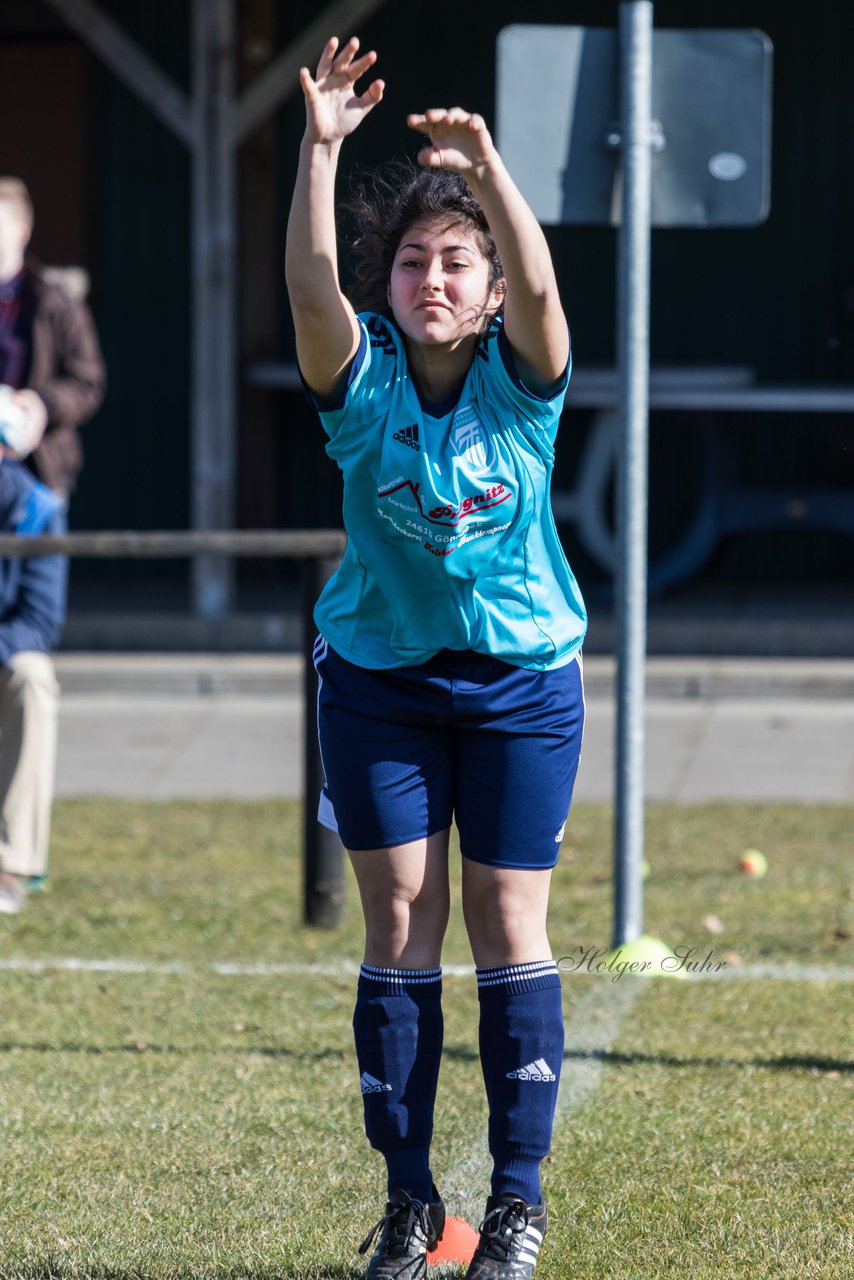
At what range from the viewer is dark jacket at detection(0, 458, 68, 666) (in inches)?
223

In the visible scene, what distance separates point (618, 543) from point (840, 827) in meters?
2.31

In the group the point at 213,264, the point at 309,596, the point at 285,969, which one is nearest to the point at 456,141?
the point at 309,596

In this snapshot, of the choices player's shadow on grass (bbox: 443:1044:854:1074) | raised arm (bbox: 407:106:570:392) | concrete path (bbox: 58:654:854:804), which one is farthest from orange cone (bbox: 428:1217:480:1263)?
concrete path (bbox: 58:654:854:804)

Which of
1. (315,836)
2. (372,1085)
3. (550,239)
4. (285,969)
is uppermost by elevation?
(550,239)

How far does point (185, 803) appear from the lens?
7230 mm

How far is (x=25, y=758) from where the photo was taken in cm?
566

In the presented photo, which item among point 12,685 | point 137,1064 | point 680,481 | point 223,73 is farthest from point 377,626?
point 680,481

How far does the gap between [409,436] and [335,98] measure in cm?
53

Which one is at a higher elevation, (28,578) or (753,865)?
(28,578)

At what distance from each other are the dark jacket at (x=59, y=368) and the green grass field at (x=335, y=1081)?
53.6 inches

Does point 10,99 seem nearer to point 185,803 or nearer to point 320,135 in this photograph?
point 185,803

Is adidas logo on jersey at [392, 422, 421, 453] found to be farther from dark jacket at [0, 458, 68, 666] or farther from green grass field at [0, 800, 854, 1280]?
dark jacket at [0, 458, 68, 666]

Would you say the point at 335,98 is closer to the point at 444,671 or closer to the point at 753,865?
Result: the point at 444,671

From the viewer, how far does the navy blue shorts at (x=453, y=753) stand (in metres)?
3.04
